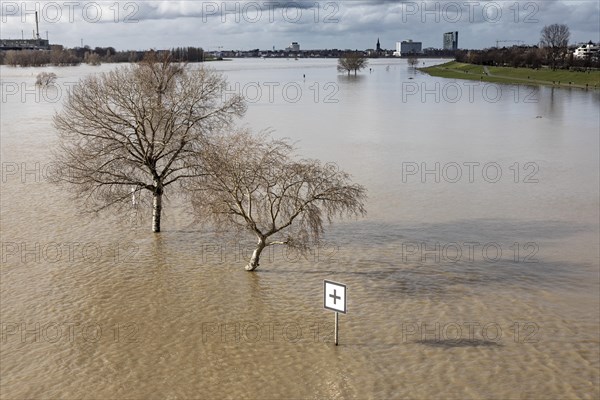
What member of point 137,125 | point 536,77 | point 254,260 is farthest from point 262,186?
point 536,77

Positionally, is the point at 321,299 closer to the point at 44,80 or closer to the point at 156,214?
the point at 156,214

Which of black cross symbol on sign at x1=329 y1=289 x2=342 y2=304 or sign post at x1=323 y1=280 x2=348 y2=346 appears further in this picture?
black cross symbol on sign at x1=329 y1=289 x2=342 y2=304

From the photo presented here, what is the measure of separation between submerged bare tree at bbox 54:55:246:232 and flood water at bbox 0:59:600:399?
2.74m

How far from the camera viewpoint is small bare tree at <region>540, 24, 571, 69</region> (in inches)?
6398

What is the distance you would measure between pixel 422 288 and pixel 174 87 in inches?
601

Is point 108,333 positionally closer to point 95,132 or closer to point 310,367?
point 310,367

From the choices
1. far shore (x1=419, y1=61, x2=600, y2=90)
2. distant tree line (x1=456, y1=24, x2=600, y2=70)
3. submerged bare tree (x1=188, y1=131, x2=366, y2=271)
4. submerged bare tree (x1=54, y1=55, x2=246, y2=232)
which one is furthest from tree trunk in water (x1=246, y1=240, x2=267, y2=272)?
distant tree line (x1=456, y1=24, x2=600, y2=70)

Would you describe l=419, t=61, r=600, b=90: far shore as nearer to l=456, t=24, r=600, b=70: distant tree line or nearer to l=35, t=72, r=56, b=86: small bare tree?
l=456, t=24, r=600, b=70: distant tree line

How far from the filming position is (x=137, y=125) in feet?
90.8

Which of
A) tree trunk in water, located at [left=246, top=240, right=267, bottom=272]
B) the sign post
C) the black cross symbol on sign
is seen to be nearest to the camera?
the sign post

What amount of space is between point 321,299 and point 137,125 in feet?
40.6

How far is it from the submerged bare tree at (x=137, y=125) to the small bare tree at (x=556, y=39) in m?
149

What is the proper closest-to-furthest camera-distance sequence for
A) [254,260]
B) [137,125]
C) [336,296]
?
[336,296]
[254,260]
[137,125]

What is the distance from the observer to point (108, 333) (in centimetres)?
1908
